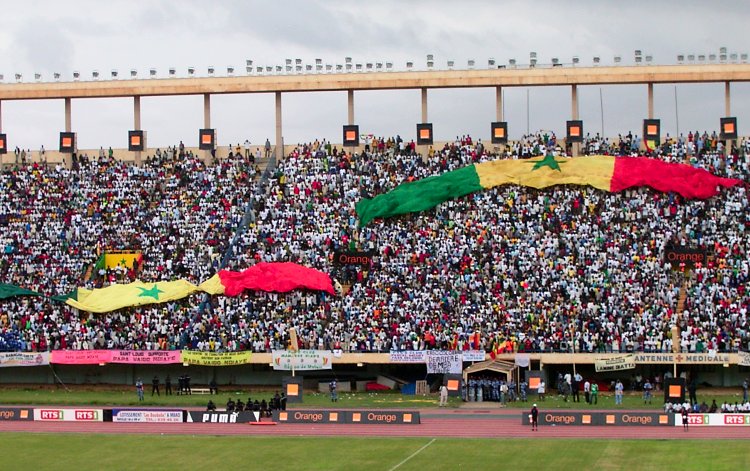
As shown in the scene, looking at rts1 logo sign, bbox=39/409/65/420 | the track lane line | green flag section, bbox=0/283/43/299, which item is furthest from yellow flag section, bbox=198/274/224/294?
the track lane line

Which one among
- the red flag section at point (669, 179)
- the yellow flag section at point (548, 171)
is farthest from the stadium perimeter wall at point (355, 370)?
the yellow flag section at point (548, 171)

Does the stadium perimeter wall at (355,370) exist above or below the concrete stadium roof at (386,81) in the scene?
below

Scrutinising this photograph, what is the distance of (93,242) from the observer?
7881cm

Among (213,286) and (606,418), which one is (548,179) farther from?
(606,418)

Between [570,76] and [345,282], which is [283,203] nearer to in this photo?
[345,282]

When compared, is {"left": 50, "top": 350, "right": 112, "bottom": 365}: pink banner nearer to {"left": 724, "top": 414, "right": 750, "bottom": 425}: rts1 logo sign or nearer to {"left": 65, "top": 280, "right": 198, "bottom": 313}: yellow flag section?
{"left": 65, "top": 280, "right": 198, "bottom": 313}: yellow flag section

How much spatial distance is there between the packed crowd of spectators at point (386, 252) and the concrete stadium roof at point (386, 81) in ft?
12.4

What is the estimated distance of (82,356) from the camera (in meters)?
69.6

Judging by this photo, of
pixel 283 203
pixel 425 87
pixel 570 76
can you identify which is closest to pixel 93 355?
pixel 283 203

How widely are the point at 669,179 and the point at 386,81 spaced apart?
19.2 meters

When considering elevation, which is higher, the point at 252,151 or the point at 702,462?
the point at 252,151

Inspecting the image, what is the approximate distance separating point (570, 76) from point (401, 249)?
17.7m

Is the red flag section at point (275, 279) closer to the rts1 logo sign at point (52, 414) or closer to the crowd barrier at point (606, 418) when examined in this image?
the rts1 logo sign at point (52, 414)

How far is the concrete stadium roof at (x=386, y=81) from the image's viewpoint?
84000mm
